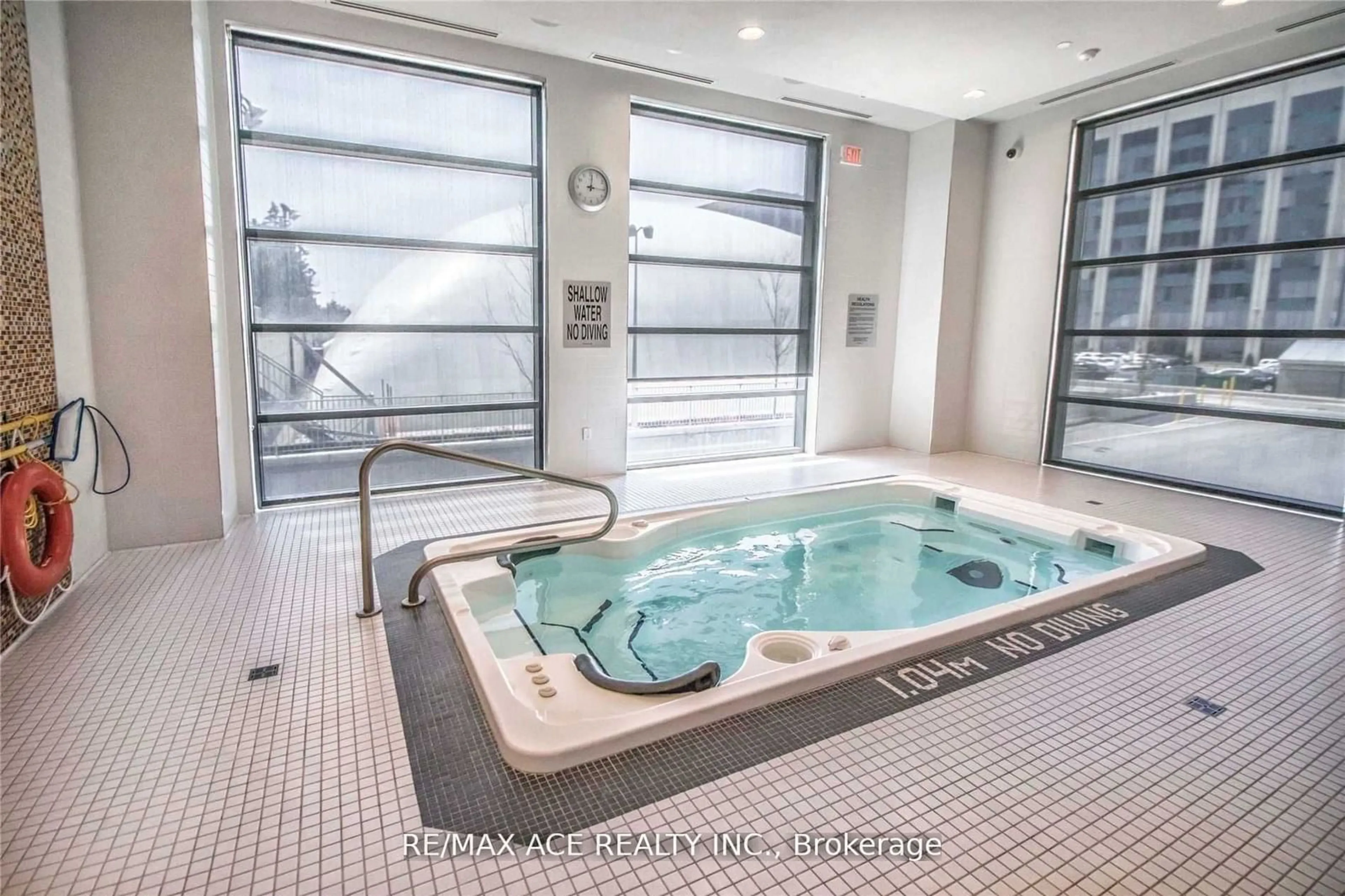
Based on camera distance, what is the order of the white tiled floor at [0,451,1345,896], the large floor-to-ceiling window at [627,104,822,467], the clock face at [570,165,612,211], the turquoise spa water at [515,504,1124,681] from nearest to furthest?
1. the white tiled floor at [0,451,1345,896]
2. the turquoise spa water at [515,504,1124,681]
3. the clock face at [570,165,612,211]
4. the large floor-to-ceiling window at [627,104,822,467]

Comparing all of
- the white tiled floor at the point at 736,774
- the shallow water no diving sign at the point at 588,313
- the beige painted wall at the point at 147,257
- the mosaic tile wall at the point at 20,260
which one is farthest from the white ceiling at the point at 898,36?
the white tiled floor at the point at 736,774

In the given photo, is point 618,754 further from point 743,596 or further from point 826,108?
point 826,108

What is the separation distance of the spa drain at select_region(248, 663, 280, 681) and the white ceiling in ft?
11.5

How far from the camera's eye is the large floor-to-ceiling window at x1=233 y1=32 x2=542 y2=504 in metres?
4.21

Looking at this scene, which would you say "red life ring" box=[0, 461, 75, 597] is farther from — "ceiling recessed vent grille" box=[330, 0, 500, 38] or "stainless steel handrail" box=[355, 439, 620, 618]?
"ceiling recessed vent grille" box=[330, 0, 500, 38]

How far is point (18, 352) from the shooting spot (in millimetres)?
2633

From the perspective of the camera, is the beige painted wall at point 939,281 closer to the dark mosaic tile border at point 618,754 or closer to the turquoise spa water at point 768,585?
the turquoise spa water at point 768,585

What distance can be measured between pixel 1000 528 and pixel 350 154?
4.88 meters

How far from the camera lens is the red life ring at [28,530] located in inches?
91.8

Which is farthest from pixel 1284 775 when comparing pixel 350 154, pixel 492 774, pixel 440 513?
pixel 350 154

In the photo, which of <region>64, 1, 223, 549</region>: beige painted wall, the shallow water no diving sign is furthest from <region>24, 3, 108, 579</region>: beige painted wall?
the shallow water no diving sign

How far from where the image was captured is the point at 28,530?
260 centimetres

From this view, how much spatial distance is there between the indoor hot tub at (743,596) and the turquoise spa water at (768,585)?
1cm

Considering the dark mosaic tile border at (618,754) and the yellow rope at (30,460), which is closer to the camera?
the dark mosaic tile border at (618,754)
